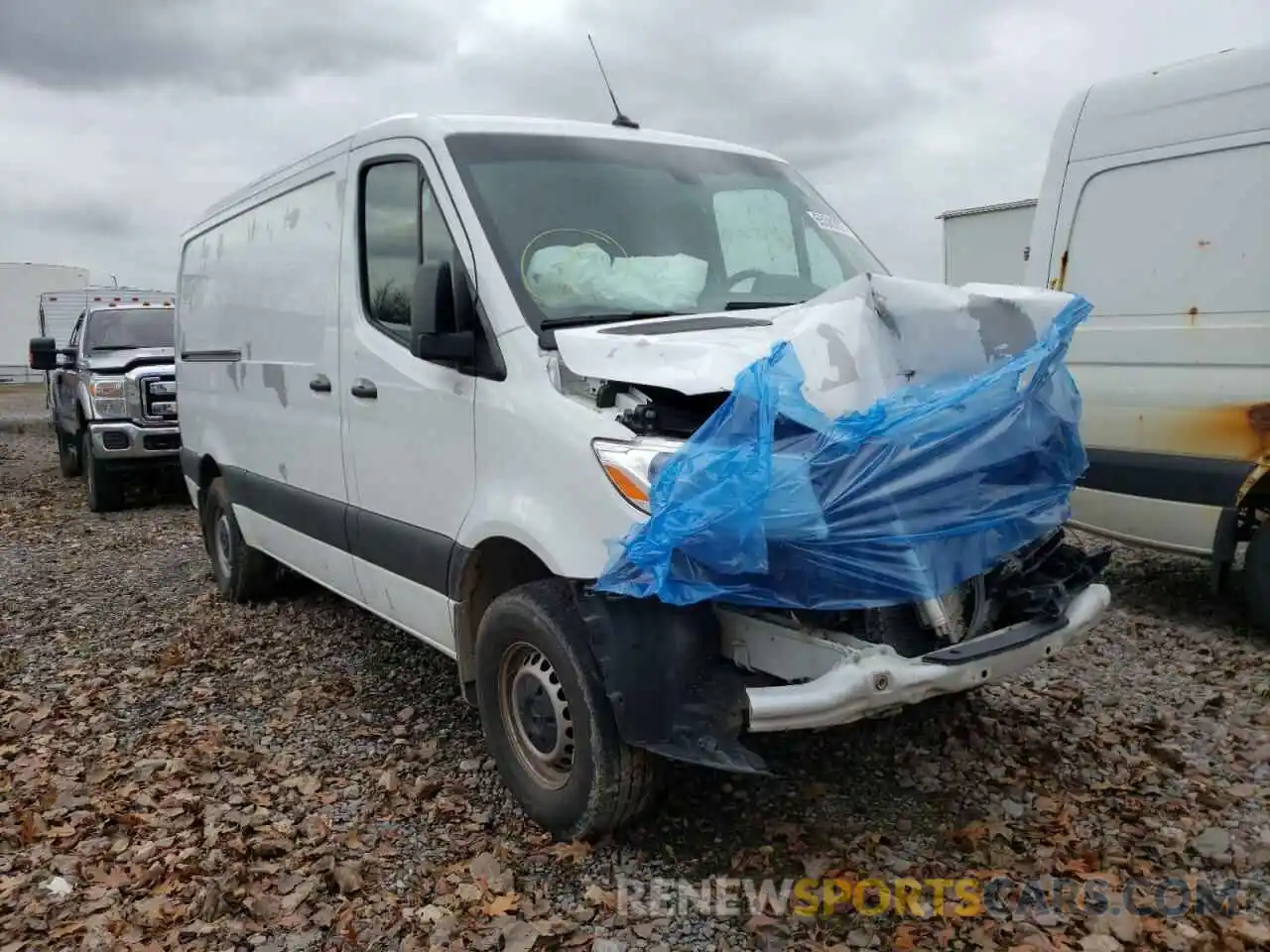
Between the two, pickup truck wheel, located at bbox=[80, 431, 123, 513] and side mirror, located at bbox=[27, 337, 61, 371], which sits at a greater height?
side mirror, located at bbox=[27, 337, 61, 371]

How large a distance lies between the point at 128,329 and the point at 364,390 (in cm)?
904

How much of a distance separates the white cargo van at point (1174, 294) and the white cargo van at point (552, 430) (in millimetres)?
1910

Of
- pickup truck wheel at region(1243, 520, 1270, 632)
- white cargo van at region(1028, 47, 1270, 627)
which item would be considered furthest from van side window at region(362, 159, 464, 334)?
pickup truck wheel at region(1243, 520, 1270, 632)

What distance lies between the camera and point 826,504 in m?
2.89

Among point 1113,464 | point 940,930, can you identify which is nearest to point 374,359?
point 940,930

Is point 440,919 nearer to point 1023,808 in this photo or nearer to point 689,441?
point 689,441

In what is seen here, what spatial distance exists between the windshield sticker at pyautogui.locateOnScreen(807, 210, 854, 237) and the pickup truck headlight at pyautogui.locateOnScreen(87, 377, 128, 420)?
862cm

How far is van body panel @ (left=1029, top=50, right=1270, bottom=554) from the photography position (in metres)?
5.23

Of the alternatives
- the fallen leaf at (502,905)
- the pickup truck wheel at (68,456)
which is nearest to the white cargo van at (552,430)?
the fallen leaf at (502,905)

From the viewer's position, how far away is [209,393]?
6707 millimetres

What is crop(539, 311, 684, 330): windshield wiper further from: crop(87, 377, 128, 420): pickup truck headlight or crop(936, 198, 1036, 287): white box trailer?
crop(936, 198, 1036, 287): white box trailer

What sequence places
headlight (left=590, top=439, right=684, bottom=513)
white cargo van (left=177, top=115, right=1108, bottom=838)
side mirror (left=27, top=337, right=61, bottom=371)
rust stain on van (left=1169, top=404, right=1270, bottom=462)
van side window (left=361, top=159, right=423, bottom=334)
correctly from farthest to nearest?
side mirror (left=27, top=337, right=61, bottom=371) < rust stain on van (left=1169, top=404, right=1270, bottom=462) < van side window (left=361, top=159, right=423, bottom=334) < white cargo van (left=177, top=115, right=1108, bottom=838) < headlight (left=590, top=439, right=684, bottom=513)

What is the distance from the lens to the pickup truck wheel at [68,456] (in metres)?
13.6

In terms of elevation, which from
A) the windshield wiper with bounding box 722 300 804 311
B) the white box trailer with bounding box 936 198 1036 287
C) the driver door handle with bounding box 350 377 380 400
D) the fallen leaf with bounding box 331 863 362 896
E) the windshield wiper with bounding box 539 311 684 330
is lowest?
the fallen leaf with bounding box 331 863 362 896
